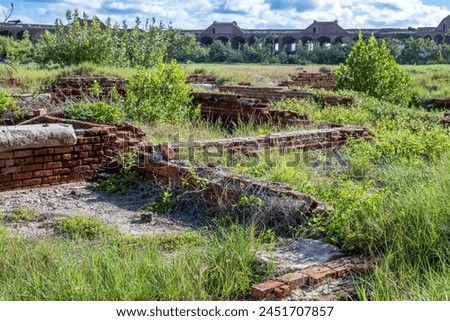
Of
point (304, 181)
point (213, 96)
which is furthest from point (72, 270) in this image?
point (213, 96)

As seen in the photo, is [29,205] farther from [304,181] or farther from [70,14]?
[70,14]

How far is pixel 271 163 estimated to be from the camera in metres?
6.34

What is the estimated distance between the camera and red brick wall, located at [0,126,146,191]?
6.40 metres

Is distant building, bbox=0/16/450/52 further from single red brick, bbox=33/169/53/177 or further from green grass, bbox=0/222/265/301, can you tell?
green grass, bbox=0/222/265/301

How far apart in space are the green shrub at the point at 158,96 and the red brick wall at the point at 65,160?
1822 millimetres

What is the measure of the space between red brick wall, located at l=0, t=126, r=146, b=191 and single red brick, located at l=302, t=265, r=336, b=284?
3835 millimetres

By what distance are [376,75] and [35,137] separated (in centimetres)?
944

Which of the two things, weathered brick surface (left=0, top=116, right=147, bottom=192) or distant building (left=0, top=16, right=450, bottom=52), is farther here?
distant building (left=0, top=16, right=450, bottom=52)

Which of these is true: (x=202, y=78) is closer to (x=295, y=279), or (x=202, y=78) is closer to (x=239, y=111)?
(x=239, y=111)

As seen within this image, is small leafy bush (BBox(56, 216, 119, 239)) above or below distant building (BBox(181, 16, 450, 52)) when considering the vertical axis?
Result: below

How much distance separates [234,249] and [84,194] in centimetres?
301

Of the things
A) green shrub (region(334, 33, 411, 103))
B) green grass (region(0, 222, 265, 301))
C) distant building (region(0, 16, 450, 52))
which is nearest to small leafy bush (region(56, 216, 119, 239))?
green grass (region(0, 222, 265, 301))

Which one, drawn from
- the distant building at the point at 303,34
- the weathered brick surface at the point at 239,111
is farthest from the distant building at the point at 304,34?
the weathered brick surface at the point at 239,111

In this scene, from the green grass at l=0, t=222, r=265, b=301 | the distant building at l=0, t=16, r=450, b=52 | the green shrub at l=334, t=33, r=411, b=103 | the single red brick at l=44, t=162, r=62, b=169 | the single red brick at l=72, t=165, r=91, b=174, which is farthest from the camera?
the distant building at l=0, t=16, r=450, b=52
